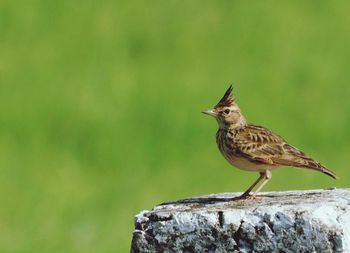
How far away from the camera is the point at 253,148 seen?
10.0 meters

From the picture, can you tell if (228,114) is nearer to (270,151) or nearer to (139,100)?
(270,151)

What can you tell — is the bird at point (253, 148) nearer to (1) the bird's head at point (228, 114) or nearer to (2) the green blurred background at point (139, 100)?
(1) the bird's head at point (228, 114)

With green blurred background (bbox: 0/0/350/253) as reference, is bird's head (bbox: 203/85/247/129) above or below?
below

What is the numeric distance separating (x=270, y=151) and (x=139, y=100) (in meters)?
11.7

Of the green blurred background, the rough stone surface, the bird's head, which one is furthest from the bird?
the green blurred background

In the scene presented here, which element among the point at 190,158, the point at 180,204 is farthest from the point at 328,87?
the point at 180,204

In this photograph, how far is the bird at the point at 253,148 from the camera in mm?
9773

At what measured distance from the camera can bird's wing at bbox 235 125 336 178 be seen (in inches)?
382

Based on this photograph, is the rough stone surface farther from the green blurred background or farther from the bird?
the green blurred background

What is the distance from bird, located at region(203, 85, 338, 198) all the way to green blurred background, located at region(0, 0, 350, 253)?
6.95 meters

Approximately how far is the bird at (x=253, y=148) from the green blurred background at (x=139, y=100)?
6.95 m

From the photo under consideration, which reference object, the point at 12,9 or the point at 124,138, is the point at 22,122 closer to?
the point at 124,138

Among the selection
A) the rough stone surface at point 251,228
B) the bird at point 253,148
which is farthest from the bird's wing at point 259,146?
the rough stone surface at point 251,228

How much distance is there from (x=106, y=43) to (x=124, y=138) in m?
3.28
